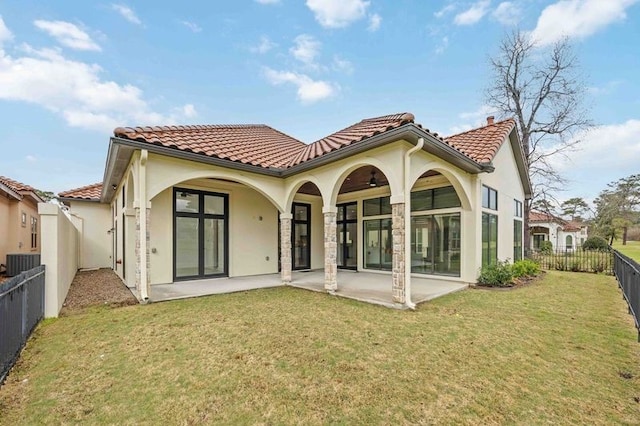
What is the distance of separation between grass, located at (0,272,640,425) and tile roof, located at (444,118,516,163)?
4.99 m

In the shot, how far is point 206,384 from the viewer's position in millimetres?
3309

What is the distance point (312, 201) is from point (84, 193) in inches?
454

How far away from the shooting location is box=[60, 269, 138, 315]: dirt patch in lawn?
6691 millimetres

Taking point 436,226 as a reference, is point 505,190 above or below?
above

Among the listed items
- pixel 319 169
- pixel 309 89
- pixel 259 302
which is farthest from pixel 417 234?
pixel 309 89

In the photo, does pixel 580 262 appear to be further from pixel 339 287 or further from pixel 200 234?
pixel 200 234

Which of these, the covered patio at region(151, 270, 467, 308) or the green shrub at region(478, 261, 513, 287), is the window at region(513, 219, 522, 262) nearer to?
the green shrub at region(478, 261, 513, 287)

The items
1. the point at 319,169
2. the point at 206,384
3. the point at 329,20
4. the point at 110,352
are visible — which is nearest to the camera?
the point at 206,384

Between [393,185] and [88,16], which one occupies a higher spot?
[88,16]

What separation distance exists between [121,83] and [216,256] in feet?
35.6

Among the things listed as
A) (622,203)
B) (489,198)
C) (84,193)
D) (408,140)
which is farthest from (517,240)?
(622,203)

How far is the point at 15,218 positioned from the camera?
38.1 ft

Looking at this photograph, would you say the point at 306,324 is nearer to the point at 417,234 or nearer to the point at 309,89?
the point at 417,234

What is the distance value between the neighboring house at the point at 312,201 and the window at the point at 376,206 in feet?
0.14
